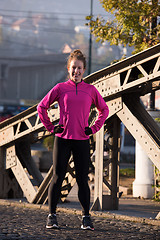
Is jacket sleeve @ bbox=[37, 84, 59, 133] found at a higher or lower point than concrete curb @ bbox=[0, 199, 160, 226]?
higher

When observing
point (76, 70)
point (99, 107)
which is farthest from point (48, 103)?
point (99, 107)

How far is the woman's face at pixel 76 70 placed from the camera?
5.82 metres

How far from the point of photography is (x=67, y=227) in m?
6.14

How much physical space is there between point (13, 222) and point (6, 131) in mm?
3345

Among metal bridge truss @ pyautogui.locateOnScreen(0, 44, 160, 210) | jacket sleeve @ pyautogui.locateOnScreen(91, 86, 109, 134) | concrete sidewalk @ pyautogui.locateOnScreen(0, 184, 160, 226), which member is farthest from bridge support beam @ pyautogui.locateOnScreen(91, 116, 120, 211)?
jacket sleeve @ pyautogui.locateOnScreen(91, 86, 109, 134)

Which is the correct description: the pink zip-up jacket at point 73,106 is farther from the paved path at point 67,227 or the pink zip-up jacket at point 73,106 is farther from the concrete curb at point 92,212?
the concrete curb at point 92,212

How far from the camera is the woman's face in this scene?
5.82 metres

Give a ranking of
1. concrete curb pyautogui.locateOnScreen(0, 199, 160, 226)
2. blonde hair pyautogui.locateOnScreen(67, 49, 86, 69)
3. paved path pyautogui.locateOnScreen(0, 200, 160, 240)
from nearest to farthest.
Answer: paved path pyautogui.locateOnScreen(0, 200, 160, 240)
blonde hair pyautogui.locateOnScreen(67, 49, 86, 69)
concrete curb pyautogui.locateOnScreen(0, 199, 160, 226)

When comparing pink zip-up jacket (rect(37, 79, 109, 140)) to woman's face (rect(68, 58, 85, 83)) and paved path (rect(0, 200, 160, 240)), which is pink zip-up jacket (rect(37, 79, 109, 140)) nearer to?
woman's face (rect(68, 58, 85, 83))

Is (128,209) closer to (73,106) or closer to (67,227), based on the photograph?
(67,227)

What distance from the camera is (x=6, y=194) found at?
387 inches

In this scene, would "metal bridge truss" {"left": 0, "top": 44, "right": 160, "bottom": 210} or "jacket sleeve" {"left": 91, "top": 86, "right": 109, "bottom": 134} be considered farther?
"metal bridge truss" {"left": 0, "top": 44, "right": 160, "bottom": 210}

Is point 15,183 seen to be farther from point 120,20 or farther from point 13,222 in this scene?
point 120,20

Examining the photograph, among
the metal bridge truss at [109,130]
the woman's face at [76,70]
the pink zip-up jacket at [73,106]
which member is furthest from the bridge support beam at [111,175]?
the woman's face at [76,70]
